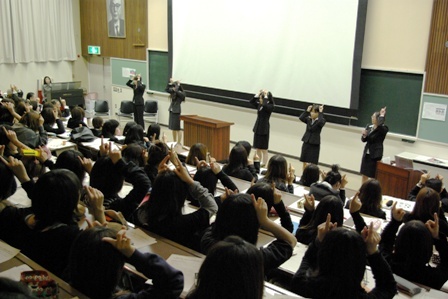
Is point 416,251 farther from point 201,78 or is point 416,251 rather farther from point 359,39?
point 201,78

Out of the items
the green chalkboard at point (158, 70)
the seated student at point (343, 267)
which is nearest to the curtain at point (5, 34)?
the green chalkboard at point (158, 70)

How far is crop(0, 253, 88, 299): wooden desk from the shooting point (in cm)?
176

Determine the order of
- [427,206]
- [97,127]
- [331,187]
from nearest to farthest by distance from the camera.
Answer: [427,206] < [331,187] < [97,127]

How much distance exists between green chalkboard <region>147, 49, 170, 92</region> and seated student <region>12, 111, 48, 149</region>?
4.88 metres

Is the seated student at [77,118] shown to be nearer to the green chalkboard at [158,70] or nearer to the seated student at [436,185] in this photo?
the green chalkboard at [158,70]

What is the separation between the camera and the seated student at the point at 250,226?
2.07 meters

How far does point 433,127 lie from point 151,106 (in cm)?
624

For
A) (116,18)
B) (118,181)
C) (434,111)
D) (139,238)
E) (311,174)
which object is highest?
(116,18)

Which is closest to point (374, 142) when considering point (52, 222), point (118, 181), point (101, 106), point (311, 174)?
point (311, 174)

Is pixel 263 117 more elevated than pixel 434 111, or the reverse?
pixel 434 111

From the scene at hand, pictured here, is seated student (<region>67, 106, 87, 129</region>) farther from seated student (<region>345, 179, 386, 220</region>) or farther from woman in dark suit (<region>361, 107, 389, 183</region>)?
seated student (<region>345, 179, 386, 220</region>)

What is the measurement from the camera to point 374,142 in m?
5.95

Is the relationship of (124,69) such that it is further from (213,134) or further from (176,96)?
(213,134)

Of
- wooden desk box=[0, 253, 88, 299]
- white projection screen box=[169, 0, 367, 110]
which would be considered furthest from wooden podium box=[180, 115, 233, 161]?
wooden desk box=[0, 253, 88, 299]
